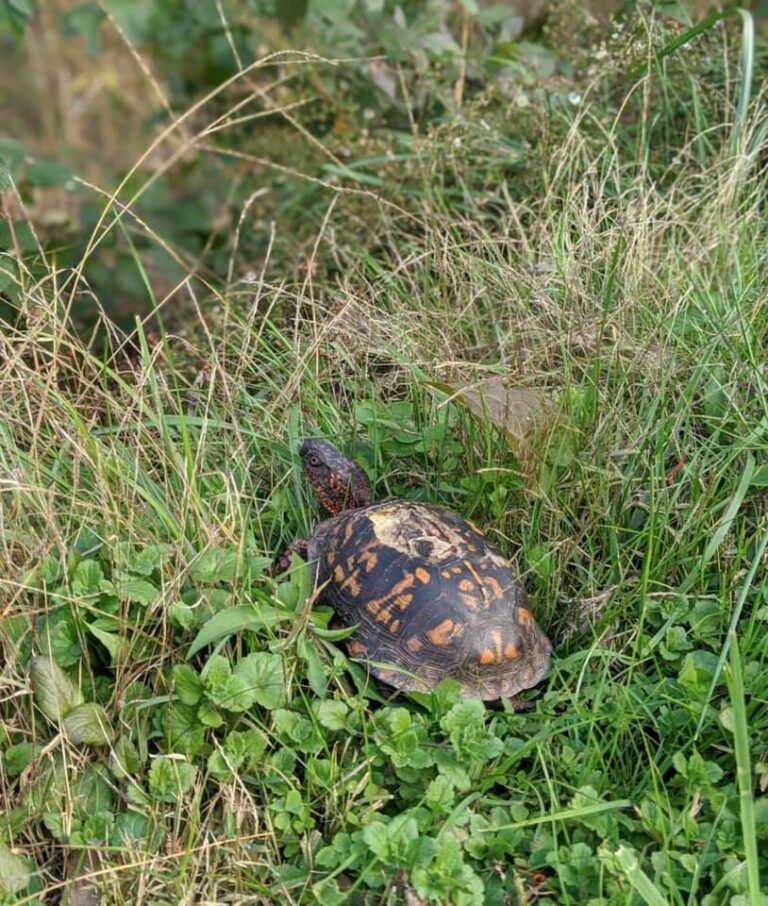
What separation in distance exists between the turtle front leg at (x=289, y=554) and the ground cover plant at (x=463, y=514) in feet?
0.11

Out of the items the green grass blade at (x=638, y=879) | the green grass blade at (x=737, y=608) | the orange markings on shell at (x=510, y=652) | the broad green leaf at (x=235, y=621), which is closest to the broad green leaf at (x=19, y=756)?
the broad green leaf at (x=235, y=621)

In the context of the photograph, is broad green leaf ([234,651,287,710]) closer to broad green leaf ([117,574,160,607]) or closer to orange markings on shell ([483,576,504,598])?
broad green leaf ([117,574,160,607])

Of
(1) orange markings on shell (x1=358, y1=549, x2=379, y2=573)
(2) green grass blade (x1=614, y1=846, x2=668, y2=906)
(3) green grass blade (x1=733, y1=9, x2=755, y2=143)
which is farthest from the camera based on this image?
(3) green grass blade (x1=733, y1=9, x2=755, y2=143)

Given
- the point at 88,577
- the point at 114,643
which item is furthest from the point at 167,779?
the point at 88,577

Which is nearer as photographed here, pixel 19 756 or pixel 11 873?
pixel 11 873

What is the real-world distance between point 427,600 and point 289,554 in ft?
1.18

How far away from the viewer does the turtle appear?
2393 millimetres

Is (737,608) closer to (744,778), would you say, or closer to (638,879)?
(744,778)

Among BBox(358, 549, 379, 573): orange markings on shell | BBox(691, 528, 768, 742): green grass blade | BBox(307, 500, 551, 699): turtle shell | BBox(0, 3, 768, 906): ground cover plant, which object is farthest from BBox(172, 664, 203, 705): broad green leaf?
BBox(691, 528, 768, 742): green grass blade

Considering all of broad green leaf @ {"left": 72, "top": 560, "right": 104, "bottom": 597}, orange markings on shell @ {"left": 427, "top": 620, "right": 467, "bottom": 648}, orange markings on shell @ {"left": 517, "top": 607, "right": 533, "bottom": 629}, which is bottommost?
orange markings on shell @ {"left": 517, "top": 607, "right": 533, "bottom": 629}

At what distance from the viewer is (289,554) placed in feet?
8.45

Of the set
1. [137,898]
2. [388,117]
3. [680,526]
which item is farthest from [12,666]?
[388,117]

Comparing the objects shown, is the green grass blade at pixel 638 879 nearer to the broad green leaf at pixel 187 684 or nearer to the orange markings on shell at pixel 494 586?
the orange markings on shell at pixel 494 586

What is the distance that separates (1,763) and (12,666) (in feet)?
0.64
